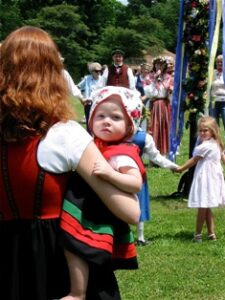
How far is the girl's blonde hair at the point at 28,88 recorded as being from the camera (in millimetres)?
2467

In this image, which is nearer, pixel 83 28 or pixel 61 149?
pixel 61 149

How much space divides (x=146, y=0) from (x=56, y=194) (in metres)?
104

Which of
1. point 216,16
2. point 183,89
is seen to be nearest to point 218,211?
point 183,89

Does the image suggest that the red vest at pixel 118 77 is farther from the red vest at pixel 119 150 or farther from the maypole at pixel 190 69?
the red vest at pixel 119 150

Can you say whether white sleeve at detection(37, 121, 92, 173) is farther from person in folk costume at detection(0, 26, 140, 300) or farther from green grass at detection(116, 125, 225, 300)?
green grass at detection(116, 125, 225, 300)

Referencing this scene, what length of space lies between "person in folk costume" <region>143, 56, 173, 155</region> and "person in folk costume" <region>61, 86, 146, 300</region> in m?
9.66

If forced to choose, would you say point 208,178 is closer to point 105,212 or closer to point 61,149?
point 105,212

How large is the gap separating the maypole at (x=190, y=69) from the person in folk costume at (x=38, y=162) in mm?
6214

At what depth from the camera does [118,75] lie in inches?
526

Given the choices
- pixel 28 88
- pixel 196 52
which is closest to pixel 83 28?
pixel 196 52

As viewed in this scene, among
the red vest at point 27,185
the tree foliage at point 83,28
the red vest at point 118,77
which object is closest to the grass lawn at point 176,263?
the red vest at point 27,185

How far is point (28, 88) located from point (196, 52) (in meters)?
6.45

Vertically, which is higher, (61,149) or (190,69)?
(61,149)

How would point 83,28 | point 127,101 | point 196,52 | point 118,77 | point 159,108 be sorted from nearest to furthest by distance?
point 127,101 → point 196,52 → point 159,108 → point 118,77 → point 83,28
